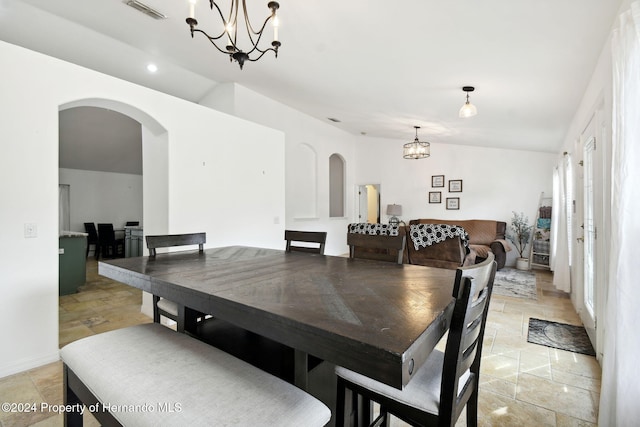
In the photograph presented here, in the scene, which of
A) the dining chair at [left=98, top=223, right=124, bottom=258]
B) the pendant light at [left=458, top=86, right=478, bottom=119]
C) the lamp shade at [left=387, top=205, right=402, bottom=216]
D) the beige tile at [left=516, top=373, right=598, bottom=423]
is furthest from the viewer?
the lamp shade at [left=387, top=205, right=402, bottom=216]

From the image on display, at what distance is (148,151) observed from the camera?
11.2 feet

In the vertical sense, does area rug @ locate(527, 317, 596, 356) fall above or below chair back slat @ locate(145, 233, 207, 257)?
below

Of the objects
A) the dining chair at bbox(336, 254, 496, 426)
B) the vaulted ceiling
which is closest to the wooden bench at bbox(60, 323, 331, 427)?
the dining chair at bbox(336, 254, 496, 426)

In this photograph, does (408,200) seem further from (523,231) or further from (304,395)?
(304,395)

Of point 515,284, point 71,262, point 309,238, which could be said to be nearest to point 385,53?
point 309,238

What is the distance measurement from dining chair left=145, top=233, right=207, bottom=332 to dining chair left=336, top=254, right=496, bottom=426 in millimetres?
904

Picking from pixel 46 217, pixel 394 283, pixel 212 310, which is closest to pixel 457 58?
pixel 394 283

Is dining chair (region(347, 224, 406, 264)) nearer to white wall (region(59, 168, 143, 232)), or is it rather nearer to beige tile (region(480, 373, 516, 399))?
beige tile (region(480, 373, 516, 399))

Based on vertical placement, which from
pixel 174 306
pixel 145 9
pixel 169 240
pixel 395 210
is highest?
pixel 145 9

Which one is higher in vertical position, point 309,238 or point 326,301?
point 309,238

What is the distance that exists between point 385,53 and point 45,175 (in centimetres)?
303

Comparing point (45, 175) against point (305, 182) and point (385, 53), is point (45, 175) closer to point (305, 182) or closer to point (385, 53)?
point (385, 53)

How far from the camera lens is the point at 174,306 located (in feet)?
6.56

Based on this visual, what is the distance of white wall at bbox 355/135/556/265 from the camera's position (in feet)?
21.0
